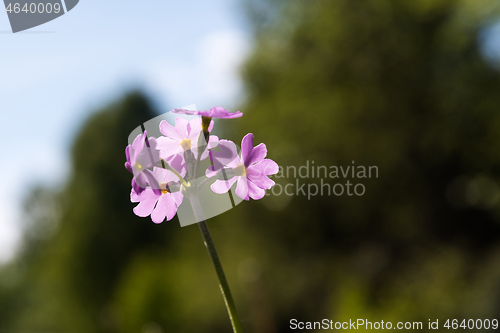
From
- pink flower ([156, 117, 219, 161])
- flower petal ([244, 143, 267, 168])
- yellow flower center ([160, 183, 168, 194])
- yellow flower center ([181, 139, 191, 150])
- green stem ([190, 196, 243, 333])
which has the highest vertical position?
pink flower ([156, 117, 219, 161])

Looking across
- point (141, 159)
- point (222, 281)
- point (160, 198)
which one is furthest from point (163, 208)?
point (222, 281)

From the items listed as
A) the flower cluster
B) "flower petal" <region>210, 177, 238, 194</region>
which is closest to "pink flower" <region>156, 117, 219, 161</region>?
the flower cluster

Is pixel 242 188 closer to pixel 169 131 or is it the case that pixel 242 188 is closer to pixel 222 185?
pixel 222 185

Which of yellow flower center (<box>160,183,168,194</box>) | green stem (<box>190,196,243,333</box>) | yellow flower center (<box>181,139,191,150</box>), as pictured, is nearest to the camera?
green stem (<box>190,196,243,333</box>)

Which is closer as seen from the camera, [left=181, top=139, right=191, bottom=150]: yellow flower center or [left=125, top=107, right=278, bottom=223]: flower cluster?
[left=125, top=107, right=278, bottom=223]: flower cluster

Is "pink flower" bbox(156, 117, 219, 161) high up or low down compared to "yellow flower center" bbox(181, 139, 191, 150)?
up

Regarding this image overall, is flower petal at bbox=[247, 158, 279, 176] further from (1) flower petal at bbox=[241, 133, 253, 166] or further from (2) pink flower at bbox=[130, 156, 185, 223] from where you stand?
(2) pink flower at bbox=[130, 156, 185, 223]

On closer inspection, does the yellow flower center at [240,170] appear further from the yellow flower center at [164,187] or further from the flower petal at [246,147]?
the yellow flower center at [164,187]
